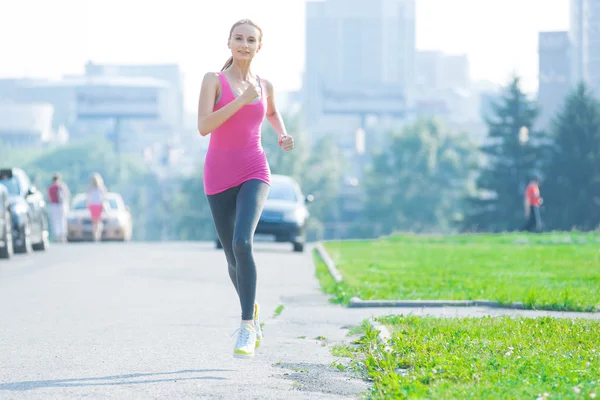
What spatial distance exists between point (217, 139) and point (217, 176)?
0.72ft

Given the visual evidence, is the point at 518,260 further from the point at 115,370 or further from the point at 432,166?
the point at 432,166

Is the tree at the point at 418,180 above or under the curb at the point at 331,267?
under

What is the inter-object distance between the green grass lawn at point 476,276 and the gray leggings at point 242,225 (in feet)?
14.5

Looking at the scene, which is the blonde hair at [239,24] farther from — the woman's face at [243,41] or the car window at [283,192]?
the car window at [283,192]

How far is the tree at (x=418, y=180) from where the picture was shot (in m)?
107

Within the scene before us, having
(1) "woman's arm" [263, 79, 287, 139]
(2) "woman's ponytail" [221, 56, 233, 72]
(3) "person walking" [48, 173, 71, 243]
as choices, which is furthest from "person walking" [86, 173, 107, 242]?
(2) "woman's ponytail" [221, 56, 233, 72]

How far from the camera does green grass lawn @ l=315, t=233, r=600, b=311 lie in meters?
12.2

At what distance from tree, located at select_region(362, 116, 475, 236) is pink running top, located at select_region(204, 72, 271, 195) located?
9840 centimetres

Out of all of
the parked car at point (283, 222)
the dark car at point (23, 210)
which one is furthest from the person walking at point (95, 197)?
the dark car at point (23, 210)

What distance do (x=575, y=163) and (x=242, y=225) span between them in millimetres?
66404

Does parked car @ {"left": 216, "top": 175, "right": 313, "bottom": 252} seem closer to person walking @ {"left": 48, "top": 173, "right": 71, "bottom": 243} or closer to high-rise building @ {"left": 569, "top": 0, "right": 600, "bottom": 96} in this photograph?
person walking @ {"left": 48, "top": 173, "right": 71, "bottom": 243}

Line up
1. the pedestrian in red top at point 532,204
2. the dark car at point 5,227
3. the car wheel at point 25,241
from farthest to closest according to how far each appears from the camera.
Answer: the pedestrian in red top at point 532,204, the car wheel at point 25,241, the dark car at point 5,227

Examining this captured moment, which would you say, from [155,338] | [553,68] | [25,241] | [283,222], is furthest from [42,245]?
[553,68]

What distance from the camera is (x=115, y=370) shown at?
7148mm
